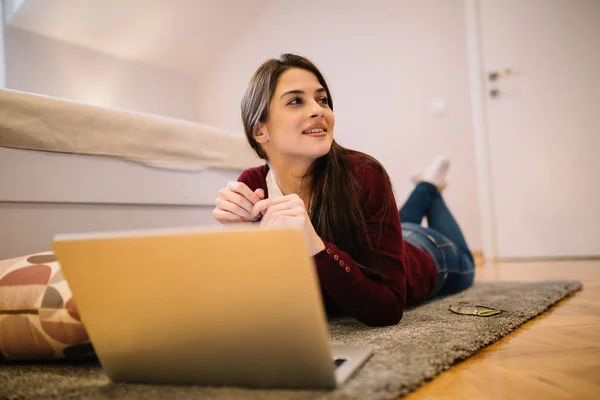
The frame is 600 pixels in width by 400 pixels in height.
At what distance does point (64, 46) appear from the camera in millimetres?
3371

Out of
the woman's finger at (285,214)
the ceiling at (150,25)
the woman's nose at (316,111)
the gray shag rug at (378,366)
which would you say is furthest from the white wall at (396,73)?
the woman's finger at (285,214)

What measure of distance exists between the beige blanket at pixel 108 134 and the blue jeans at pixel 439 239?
747 mm

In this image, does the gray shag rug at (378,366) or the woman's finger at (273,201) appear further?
the woman's finger at (273,201)

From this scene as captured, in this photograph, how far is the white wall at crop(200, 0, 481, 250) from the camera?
3.34m

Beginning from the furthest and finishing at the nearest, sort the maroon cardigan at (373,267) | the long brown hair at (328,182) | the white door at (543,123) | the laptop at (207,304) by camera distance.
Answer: the white door at (543,123), the long brown hair at (328,182), the maroon cardigan at (373,267), the laptop at (207,304)

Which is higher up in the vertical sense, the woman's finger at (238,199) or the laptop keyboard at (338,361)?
the woman's finger at (238,199)

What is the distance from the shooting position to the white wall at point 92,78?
312 cm

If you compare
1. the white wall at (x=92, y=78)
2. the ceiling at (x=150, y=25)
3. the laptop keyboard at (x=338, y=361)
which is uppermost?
the ceiling at (x=150, y=25)

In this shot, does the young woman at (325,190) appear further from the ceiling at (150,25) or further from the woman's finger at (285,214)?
the ceiling at (150,25)

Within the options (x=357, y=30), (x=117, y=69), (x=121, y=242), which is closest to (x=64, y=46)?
(x=117, y=69)

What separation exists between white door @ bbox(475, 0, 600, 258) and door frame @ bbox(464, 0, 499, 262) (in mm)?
19

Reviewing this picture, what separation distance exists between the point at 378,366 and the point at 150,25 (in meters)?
3.54

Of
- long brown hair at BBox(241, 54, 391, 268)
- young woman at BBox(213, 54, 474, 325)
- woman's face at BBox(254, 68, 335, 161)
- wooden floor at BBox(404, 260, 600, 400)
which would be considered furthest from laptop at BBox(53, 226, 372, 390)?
woman's face at BBox(254, 68, 335, 161)

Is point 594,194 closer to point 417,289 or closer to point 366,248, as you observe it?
point 417,289
